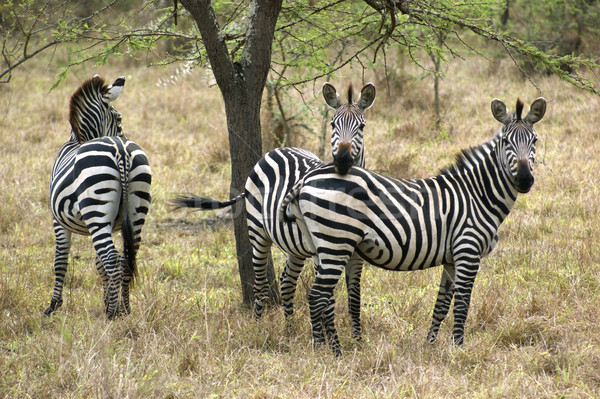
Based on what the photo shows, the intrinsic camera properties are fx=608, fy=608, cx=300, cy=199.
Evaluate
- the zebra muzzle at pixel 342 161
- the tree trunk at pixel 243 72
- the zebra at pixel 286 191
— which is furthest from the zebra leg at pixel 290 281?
the zebra muzzle at pixel 342 161

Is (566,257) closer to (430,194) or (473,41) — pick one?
(430,194)

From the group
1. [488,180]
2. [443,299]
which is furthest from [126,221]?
[488,180]

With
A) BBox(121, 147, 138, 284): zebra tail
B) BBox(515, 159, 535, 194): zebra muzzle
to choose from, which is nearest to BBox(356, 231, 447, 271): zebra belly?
BBox(515, 159, 535, 194): zebra muzzle

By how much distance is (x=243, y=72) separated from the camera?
5570mm

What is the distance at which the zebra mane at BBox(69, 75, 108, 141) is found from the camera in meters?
5.96

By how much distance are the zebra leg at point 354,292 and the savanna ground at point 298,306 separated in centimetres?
12

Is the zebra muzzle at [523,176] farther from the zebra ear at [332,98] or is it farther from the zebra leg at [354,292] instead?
the zebra ear at [332,98]

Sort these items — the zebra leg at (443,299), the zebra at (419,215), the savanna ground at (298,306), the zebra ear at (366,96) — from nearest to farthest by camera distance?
1. the savanna ground at (298,306)
2. the zebra at (419,215)
3. the zebra leg at (443,299)
4. the zebra ear at (366,96)

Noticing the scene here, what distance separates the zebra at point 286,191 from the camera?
4.79 meters

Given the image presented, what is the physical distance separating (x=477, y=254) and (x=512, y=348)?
0.80 metres

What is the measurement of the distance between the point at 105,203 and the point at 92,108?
126cm

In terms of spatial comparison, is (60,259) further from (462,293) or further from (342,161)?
(462,293)

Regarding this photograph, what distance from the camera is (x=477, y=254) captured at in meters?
4.59

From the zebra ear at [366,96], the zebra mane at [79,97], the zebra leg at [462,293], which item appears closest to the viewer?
the zebra leg at [462,293]
